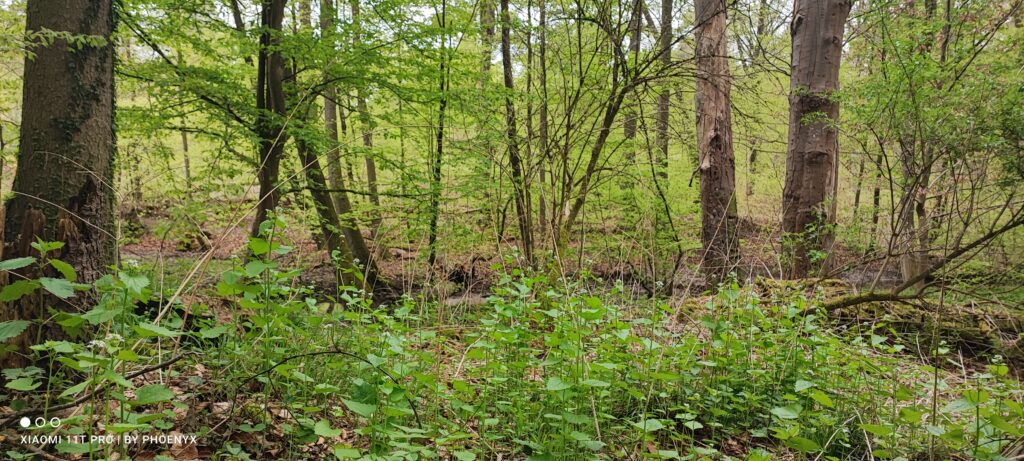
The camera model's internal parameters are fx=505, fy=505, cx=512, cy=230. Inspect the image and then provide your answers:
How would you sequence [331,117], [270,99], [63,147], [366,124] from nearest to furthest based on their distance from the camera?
1. [63,147]
2. [270,99]
3. [366,124]
4. [331,117]

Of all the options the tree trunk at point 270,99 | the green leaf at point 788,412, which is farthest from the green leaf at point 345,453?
the tree trunk at point 270,99

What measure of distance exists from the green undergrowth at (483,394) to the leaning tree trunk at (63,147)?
1.61 feet

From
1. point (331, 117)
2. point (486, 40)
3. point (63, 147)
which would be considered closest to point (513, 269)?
point (63, 147)

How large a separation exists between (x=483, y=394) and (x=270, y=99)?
5140mm

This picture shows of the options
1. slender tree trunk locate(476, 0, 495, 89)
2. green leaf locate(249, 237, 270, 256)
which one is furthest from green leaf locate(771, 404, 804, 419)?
slender tree trunk locate(476, 0, 495, 89)

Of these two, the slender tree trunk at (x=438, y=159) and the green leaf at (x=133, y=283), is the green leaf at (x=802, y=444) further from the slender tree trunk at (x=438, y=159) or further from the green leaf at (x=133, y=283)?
the slender tree trunk at (x=438, y=159)

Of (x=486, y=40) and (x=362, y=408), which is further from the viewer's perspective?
(x=486, y=40)

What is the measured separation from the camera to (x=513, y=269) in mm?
2896

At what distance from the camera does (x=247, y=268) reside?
1464 mm

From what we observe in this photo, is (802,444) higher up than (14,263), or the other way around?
(14,263)

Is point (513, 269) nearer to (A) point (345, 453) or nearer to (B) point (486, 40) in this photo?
(A) point (345, 453)

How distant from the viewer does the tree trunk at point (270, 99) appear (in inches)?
209

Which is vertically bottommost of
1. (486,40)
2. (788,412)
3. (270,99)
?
(788,412)

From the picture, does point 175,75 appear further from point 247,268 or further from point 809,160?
point 809,160
